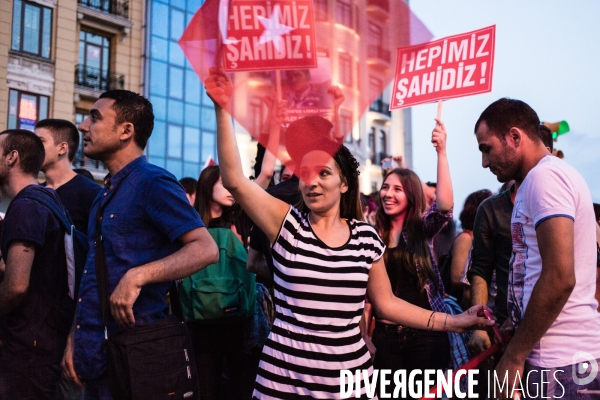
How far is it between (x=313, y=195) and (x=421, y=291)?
1611 mm

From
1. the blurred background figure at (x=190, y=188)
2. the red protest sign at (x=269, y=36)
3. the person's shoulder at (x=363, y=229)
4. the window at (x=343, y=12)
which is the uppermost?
the window at (x=343, y=12)

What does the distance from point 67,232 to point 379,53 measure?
76.6 inches

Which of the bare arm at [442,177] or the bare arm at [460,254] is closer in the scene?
the bare arm at [442,177]

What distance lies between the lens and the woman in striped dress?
8.02 ft

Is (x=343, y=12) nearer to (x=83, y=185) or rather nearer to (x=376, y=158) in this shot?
(x=83, y=185)

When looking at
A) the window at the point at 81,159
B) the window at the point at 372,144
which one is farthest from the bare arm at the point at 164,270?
the window at the point at 372,144

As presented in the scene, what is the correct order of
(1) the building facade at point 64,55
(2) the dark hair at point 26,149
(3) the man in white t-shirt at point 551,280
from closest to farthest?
1. (3) the man in white t-shirt at point 551,280
2. (2) the dark hair at point 26,149
3. (1) the building facade at point 64,55

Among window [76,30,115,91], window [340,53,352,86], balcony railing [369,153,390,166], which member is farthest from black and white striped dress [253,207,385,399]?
balcony railing [369,153,390,166]

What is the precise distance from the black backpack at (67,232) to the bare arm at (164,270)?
97 cm

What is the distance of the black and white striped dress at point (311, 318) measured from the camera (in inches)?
96.3

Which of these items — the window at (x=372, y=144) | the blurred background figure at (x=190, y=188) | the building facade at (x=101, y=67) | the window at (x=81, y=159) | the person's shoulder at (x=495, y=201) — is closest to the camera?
the person's shoulder at (x=495, y=201)

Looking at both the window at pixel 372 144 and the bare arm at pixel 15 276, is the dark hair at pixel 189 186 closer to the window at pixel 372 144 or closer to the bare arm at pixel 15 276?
the bare arm at pixel 15 276

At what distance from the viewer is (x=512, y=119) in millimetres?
2609

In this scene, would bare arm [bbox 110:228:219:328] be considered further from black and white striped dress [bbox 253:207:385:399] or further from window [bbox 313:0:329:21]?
window [bbox 313:0:329:21]
